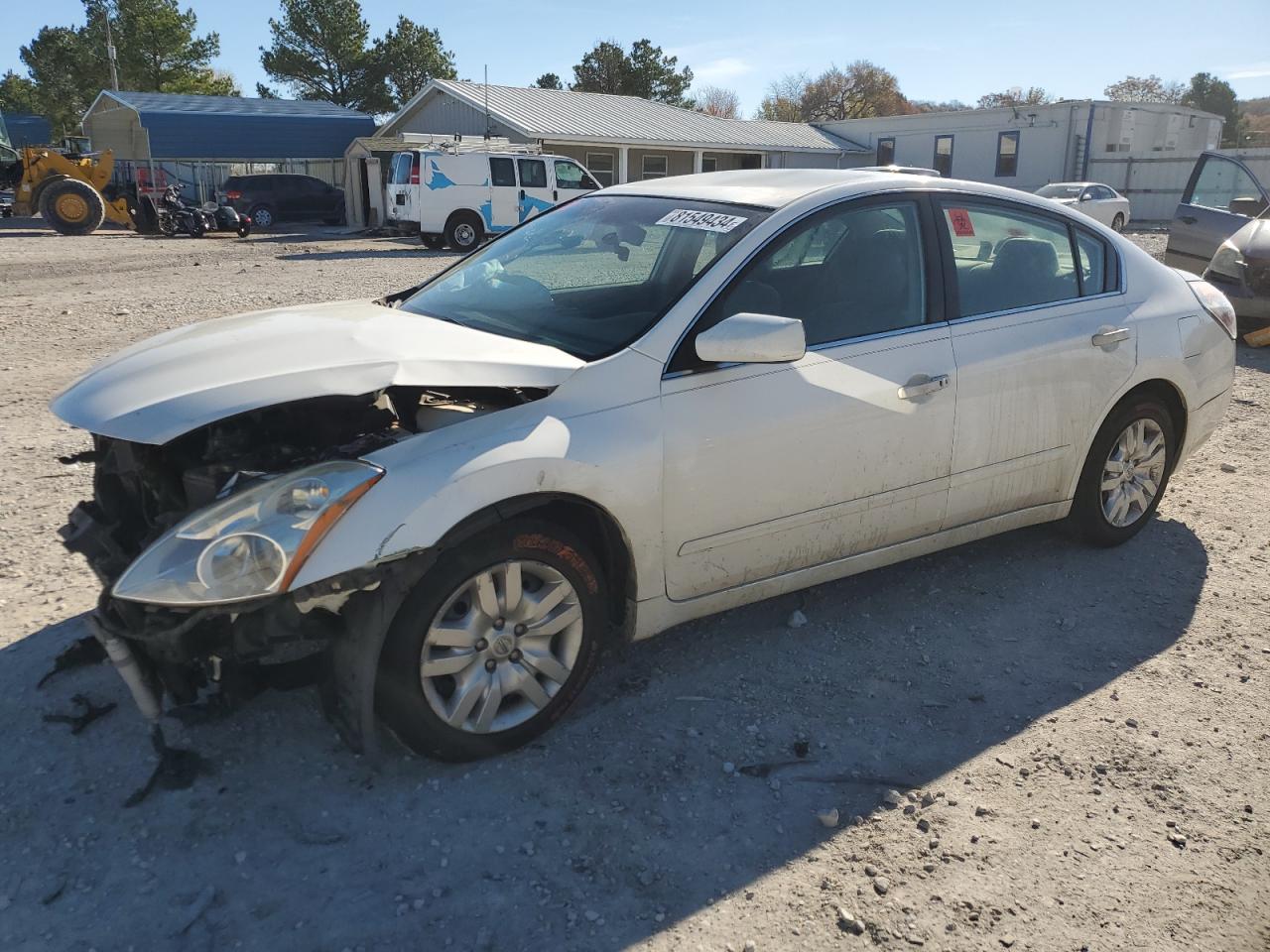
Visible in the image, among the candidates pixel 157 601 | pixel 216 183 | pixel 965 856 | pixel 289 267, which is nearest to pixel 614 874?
pixel 965 856

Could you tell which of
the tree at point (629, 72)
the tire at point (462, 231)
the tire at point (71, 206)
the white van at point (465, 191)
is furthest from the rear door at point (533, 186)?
the tree at point (629, 72)

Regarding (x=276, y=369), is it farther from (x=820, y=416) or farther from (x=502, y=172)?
(x=502, y=172)

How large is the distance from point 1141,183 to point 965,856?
3615 cm

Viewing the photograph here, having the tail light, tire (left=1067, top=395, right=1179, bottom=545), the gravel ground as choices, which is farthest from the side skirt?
the tail light

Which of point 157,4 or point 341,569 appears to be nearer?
point 341,569

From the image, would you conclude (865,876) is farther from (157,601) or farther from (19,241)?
(19,241)

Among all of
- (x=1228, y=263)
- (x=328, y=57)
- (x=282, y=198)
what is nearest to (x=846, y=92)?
(x=328, y=57)

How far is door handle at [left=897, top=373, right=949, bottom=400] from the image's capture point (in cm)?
348

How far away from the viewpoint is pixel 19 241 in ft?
68.2

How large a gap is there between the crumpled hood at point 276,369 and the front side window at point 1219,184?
432 inches

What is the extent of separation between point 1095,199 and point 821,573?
1012 inches

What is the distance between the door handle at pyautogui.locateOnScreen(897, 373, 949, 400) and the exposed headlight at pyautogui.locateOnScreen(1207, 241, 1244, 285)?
289 inches

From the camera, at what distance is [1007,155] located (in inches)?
1407

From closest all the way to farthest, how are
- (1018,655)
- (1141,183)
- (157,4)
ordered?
1. (1018,655)
2. (1141,183)
3. (157,4)
